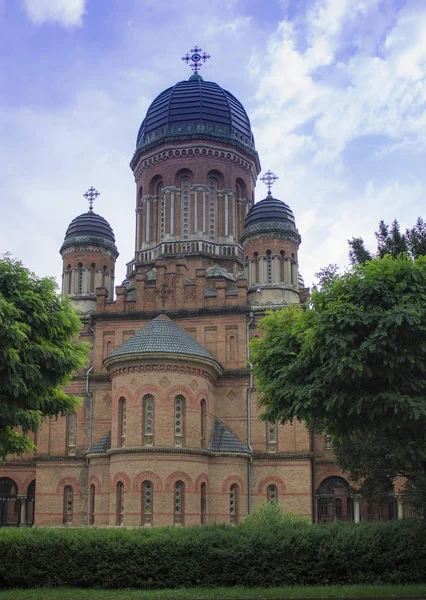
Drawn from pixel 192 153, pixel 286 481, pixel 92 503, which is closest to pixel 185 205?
pixel 192 153

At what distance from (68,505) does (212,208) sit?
20.6 metres

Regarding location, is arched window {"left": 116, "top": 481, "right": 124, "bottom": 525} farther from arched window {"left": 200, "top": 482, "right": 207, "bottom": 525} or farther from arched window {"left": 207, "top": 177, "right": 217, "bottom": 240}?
arched window {"left": 207, "top": 177, "right": 217, "bottom": 240}

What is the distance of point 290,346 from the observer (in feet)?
88.6

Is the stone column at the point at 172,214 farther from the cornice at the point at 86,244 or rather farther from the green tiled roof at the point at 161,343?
the green tiled roof at the point at 161,343

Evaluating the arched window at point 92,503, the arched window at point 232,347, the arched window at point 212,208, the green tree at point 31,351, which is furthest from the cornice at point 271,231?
the green tree at point 31,351

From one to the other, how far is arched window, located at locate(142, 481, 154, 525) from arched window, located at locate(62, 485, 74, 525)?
7.02 m

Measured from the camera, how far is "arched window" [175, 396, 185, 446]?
127 feet

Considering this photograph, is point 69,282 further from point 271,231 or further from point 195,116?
point 195,116

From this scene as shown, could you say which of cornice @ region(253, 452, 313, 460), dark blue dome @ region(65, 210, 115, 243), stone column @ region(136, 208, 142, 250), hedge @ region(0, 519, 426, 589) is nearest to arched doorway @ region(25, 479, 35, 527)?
cornice @ region(253, 452, 313, 460)

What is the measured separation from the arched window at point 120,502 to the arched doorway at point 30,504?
9954 mm

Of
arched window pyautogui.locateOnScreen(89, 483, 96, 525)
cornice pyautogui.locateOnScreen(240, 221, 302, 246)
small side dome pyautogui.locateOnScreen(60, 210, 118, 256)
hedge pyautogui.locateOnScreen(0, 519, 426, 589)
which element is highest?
small side dome pyautogui.locateOnScreen(60, 210, 118, 256)

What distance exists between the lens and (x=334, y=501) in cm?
4384

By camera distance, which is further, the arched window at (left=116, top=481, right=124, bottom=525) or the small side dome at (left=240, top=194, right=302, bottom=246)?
the small side dome at (left=240, top=194, right=302, bottom=246)

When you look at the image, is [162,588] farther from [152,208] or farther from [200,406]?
[152,208]
